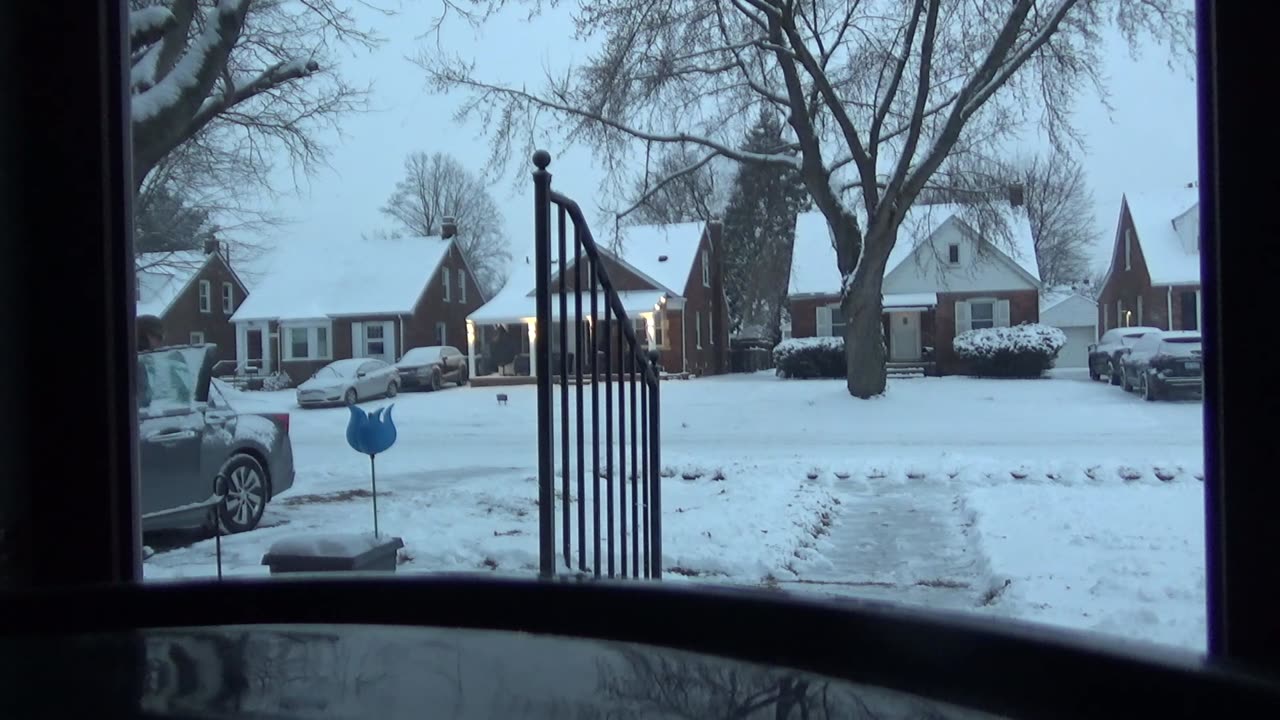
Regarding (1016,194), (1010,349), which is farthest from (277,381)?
(1010,349)

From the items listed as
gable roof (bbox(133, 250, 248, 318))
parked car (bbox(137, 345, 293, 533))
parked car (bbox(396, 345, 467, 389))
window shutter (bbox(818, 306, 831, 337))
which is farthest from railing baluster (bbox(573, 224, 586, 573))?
window shutter (bbox(818, 306, 831, 337))

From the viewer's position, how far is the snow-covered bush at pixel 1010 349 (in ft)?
43.4

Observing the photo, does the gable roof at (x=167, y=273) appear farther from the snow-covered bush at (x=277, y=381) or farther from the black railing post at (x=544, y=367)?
the black railing post at (x=544, y=367)

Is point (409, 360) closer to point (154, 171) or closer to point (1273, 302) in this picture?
point (154, 171)

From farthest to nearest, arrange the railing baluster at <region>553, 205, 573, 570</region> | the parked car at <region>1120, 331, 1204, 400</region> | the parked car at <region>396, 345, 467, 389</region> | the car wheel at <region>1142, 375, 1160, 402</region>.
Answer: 1. the parked car at <region>396, 345, 467, 389</region>
2. the car wheel at <region>1142, 375, 1160, 402</region>
3. the parked car at <region>1120, 331, 1204, 400</region>
4. the railing baluster at <region>553, 205, 573, 570</region>

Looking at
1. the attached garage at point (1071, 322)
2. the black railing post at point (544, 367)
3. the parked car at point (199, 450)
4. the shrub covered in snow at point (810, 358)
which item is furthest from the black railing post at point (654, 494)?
the attached garage at point (1071, 322)

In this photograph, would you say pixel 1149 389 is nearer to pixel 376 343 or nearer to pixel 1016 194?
pixel 1016 194

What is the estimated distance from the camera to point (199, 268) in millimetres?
8102

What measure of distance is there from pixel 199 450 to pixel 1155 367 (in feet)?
27.9

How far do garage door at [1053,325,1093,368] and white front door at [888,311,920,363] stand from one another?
1.90 metres

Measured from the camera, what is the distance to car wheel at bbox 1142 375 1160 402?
988cm

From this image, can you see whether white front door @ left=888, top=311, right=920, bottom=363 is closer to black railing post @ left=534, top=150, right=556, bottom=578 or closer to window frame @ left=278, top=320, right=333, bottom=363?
window frame @ left=278, top=320, right=333, bottom=363

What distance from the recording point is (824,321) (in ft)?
42.7

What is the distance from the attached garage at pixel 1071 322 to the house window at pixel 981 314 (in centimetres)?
65
